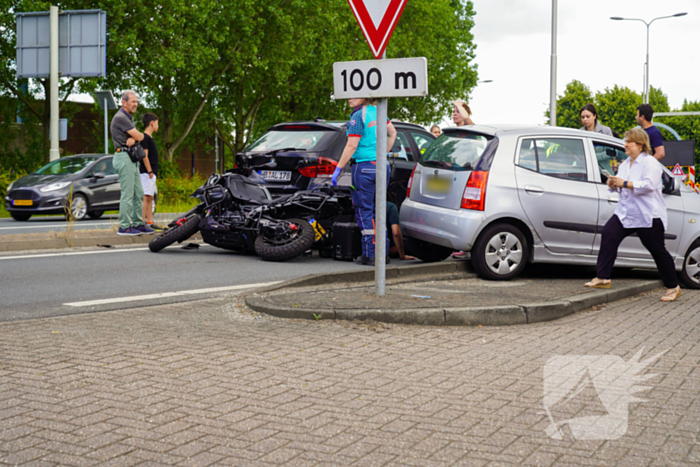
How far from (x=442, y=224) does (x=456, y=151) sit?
2.77 feet

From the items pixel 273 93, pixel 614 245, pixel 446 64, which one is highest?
pixel 446 64

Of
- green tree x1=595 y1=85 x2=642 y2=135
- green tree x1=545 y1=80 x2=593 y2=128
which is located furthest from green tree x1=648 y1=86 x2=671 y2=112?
green tree x1=545 y1=80 x2=593 y2=128

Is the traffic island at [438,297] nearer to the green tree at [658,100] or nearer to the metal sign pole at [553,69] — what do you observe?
the metal sign pole at [553,69]

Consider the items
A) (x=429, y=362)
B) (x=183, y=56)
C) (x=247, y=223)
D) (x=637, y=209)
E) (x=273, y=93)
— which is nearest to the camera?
(x=429, y=362)

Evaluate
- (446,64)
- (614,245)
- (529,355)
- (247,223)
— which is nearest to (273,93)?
(446,64)

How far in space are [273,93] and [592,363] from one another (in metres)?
35.7

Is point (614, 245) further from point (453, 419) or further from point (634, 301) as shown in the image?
point (453, 419)

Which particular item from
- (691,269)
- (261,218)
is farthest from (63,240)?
(691,269)

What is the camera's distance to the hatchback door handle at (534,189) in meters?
8.45

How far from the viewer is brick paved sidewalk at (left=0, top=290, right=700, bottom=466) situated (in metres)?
3.45

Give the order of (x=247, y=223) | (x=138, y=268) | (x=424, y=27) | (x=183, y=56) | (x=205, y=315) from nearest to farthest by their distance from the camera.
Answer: (x=205, y=315)
(x=138, y=268)
(x=247, y=223)
(x=183, y=56)
(x=424, y=27)

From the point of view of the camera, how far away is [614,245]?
7.93 meters

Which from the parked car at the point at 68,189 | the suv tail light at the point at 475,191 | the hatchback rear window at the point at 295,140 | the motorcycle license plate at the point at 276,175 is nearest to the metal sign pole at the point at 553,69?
the parked car at the point at 68,189

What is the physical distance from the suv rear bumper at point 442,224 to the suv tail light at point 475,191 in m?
0.06
